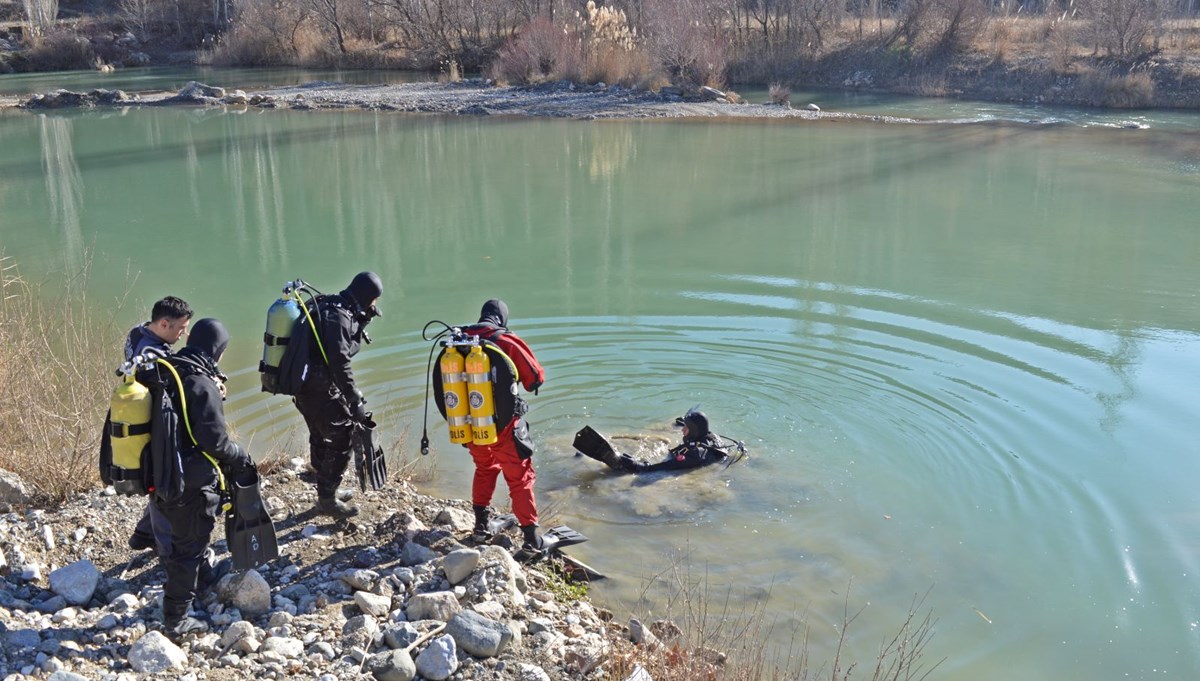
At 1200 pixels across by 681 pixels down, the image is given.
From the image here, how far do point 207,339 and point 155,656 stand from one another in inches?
60.7

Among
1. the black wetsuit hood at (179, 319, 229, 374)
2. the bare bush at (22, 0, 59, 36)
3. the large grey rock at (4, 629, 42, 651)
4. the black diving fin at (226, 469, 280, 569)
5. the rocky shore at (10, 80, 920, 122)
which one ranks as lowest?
the large grey rock at (4, 629, 42, 651)

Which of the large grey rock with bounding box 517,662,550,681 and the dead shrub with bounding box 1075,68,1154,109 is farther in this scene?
the dead shrub with bounding box 1075,68,1154,109

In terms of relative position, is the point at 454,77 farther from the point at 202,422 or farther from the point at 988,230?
the point at 202,422

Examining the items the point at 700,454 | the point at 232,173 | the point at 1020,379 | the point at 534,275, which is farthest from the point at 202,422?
the point at 232,173

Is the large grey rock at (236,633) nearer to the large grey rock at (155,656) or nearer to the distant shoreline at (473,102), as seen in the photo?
the large grey rock at (155,656)

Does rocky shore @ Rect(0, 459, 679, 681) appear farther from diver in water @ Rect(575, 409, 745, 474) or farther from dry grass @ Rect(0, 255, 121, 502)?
diver in water @ Rect(575, 409, 745, 474)

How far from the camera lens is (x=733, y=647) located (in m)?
5.62

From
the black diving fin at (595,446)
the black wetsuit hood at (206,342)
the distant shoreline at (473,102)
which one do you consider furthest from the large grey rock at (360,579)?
the distant shoreline at (473,102)

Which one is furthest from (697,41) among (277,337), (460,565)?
(460,565)

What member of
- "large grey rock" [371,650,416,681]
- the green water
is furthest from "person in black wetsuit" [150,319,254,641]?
the green water

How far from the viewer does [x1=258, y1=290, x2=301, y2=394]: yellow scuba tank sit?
620cm

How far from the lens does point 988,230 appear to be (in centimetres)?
1678

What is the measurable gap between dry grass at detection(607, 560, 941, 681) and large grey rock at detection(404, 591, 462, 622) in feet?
2.89

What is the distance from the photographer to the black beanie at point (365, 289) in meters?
6.34
